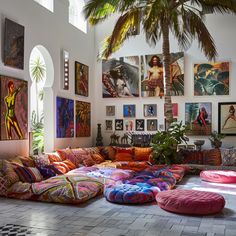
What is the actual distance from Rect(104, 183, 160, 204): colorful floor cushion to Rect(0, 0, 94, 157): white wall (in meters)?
2.95

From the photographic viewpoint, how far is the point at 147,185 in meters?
7.25

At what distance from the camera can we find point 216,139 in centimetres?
1134

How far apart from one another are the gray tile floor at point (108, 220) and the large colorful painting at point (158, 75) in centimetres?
621

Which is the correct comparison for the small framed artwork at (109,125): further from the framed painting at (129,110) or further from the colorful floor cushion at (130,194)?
the colorful floor cushion at (130,194)

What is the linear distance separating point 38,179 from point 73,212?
2.00 meters

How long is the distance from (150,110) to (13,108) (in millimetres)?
5435

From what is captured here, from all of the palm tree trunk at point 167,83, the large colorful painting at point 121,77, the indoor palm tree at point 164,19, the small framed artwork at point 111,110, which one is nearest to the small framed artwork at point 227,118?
the indoor palm tree at point 164,19

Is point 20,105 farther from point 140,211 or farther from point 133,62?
point 133,62

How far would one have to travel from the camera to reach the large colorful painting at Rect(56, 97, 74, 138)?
10.6 metres

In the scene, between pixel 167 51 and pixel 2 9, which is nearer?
pixel 2 9

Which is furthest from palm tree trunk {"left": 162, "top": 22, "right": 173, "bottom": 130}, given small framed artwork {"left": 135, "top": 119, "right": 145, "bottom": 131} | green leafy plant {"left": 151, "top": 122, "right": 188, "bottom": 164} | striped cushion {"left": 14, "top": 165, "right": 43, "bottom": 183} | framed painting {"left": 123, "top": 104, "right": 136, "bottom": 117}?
striped cushion {"left": 14, "top": 165, "right": 43, "bottom": 183}

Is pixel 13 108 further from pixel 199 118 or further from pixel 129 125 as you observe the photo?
pixel 199 118

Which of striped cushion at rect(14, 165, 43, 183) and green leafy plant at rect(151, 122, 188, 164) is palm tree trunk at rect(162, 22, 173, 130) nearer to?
green leafy plant at rect(151, 122, 188, 164)

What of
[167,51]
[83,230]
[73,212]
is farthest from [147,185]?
[167,51]
